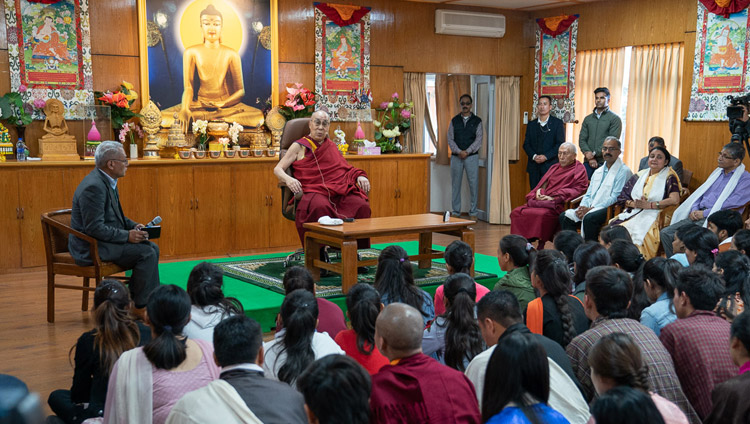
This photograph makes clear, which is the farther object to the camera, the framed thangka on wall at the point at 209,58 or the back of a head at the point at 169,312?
the framed thangka on wall at the point at 209,58

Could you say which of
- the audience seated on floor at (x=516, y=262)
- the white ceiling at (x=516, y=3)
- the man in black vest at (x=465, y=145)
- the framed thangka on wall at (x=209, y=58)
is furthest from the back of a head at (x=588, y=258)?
the man in black vest at (x=465, y=145)

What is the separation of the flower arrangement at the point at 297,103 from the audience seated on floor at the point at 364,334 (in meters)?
5.74

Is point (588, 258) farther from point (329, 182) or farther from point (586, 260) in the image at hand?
point (329, 182)

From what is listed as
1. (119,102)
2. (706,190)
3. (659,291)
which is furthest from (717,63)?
(119,102)

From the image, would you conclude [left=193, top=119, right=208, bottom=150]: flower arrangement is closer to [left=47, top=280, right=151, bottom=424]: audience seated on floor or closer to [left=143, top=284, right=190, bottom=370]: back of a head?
[left=47, top=280, right=151, bottom=424]: audience seated on floor

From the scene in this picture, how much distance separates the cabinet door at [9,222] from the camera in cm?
707

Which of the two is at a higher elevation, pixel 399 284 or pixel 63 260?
pixel 399 284

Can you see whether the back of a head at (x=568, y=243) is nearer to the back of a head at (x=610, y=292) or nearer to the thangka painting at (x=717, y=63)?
the back of a head at (x=610, y=292)

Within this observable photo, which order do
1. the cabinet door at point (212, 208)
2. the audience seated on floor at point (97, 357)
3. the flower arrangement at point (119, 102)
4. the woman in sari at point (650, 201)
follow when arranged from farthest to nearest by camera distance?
1. the cabinet door at point (212, 208)
2. the flower arrangement at point (119, 102)
3. the woman in sari at point (650, 201)
4. the audience seated on floor at point (97, 357)

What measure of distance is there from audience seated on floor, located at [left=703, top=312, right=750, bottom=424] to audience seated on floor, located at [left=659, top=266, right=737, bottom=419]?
0.30m

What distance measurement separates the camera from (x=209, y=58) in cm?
835

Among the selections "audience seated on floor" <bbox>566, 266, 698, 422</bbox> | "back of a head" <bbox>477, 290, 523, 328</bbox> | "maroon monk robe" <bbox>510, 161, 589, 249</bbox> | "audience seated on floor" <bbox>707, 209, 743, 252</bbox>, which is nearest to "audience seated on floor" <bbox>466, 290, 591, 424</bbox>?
"back of a head" <bbox>477, 290, 523, 328</bbox>

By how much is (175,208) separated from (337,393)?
6.19 metres

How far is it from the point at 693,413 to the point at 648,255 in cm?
433
